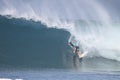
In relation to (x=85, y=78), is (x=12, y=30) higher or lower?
higher

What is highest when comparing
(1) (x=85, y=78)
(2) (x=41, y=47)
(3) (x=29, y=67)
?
(2) (x=41, y=47)

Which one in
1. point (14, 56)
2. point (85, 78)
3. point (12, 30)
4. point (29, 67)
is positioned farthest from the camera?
point (12, 30)

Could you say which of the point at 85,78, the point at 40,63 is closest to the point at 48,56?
the point at 40,63

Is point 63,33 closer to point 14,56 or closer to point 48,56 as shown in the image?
point 48,56

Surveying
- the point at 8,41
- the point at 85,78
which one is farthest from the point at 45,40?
the point at 85,78

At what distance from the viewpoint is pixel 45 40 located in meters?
33.7

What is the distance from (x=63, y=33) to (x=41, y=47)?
6.93 ft

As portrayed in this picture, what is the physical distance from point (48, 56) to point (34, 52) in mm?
1371

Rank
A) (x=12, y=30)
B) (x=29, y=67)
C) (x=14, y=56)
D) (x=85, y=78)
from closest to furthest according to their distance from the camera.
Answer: (x=85, y=78) → (x=29, y=67) → (x=14, y=56) → (x=12, y=30)

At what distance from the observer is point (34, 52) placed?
3253 cm

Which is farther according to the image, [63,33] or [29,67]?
[63,33]

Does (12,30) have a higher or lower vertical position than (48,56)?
higher

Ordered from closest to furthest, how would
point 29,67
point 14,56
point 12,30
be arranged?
1. point 29,67
2. point 14,56
3. point 12,30

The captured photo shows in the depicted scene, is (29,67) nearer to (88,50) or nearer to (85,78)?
(88,50)
